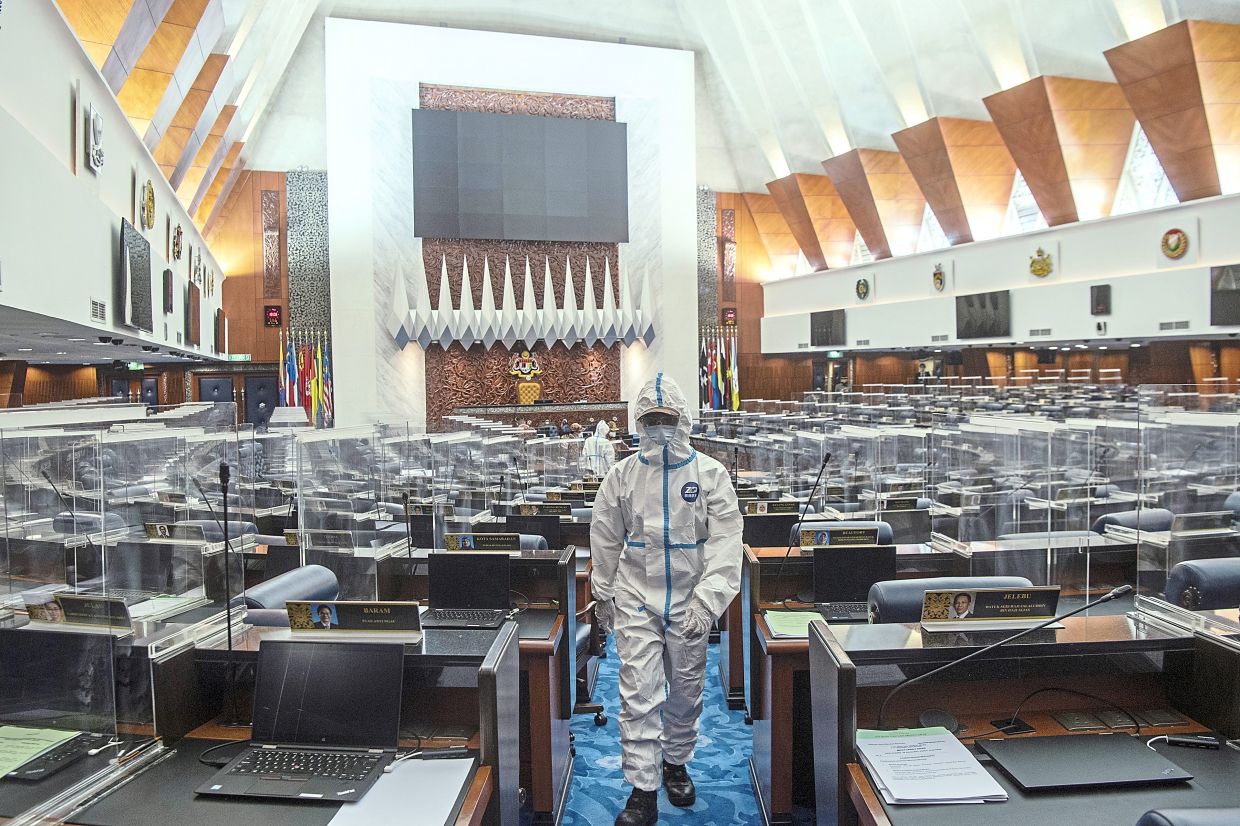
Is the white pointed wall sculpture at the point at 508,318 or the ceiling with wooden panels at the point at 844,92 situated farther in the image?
the white pointed wall sculpture at the point at 508,318

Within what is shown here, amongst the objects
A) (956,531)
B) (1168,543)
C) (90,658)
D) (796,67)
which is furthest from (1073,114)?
(90,658)

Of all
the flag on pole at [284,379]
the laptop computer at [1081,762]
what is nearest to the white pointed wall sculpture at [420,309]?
the flag on pole at [284,379]

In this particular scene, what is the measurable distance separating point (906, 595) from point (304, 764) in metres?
1.79

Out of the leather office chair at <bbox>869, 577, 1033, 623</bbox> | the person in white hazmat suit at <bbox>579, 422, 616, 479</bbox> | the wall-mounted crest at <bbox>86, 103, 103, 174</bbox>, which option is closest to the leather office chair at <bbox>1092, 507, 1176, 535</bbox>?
the leather office chair at <bbox>869, 577, 1033, 623</bbox>

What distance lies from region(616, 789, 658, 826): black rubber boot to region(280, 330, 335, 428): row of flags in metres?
17.2

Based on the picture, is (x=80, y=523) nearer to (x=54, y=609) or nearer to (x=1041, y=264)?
(x=54, y=609)

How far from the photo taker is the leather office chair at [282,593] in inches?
104

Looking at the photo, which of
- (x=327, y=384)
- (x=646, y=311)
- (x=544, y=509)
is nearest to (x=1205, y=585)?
(x=544, y=509)

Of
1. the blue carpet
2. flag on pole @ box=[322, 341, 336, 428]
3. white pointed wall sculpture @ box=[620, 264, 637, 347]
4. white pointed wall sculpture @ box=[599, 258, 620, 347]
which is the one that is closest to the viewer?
the blue carpet

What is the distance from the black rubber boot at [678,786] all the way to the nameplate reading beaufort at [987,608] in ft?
4.60

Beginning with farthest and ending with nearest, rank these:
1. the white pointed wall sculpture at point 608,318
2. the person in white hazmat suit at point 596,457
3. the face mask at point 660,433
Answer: the white pointed wall sculpture at point 608,318 < the person in white hazmat suit at point 596,457 < the face mask at point 660,433

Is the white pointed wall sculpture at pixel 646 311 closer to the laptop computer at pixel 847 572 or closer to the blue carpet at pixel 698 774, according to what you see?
the blue carpet at pixel 698 774

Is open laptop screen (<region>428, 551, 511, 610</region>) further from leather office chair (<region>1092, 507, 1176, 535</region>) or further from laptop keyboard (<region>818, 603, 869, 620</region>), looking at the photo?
leather office chair (<region>1092, 507, 1176, 535</region>)

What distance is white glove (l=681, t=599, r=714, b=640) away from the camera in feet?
10.2
